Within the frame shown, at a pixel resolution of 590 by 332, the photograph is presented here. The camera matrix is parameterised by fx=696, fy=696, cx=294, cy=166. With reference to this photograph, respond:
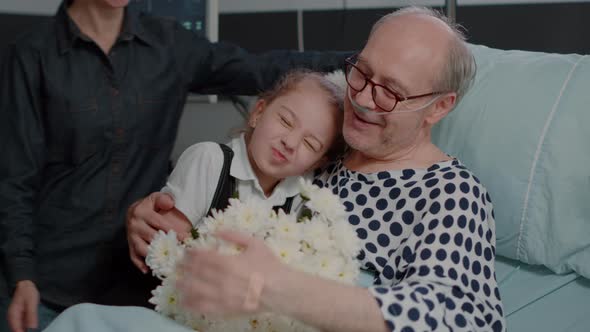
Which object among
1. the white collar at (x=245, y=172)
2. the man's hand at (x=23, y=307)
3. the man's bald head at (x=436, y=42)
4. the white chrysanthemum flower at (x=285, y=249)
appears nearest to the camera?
the white chrysanthemum flower at (x=285, y=249)

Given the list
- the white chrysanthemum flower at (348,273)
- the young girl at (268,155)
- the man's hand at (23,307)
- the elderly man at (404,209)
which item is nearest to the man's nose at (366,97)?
the elderly man at (404,209)

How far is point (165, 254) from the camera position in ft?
4.44

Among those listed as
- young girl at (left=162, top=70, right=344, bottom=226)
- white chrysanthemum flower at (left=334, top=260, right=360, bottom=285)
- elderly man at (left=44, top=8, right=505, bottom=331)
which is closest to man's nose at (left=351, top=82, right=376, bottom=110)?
elderly man at (left=44, top=8, right=505, bottom=331)

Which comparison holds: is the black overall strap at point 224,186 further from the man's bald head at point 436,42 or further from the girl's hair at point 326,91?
the man's bald head at point 436,42

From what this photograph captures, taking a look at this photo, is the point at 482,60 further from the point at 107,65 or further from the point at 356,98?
the point at 107,65

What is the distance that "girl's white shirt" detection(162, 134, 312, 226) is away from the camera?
1.56m

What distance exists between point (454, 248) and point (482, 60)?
2.35 feet

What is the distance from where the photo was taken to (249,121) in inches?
67.2

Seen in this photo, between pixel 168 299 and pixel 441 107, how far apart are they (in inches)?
29.5

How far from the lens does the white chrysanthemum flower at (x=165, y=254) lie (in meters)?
1.32

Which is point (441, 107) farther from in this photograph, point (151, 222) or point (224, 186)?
point (151, 222)

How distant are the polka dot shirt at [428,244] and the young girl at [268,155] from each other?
0.45 ft

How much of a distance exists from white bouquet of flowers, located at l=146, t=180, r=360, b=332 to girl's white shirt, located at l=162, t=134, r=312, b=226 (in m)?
0.20

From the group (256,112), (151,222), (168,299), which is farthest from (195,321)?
(256,112)
